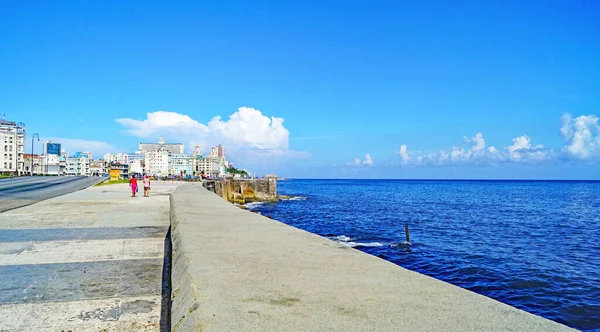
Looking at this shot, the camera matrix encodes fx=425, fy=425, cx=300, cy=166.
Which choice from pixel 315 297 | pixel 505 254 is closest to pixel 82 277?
pixel 315 297

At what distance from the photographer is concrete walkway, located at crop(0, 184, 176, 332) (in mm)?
4355

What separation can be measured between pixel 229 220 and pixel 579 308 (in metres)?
9.07

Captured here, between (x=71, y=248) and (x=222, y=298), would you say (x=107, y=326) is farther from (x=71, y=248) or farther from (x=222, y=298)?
(x=71, y=248)

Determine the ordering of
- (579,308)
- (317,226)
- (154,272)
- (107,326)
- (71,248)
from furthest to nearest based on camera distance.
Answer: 1. (317,226)
2. (579,308)
3. (71,248)
4. (154,272)
5. (107,326)

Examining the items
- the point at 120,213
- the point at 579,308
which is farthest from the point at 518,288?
the point at 120,213

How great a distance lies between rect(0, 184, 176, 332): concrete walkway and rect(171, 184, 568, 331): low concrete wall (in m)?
0.66

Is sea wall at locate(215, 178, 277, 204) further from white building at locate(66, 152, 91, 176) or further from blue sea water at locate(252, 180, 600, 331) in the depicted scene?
white building at locate(66, 152, 91, 176)

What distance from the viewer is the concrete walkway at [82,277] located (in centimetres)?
436

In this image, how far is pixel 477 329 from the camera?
2.74 metres

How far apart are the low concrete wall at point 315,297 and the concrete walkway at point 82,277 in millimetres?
661

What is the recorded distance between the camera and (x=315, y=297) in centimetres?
344

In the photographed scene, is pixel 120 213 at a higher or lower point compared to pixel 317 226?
higher

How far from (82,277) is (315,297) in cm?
405

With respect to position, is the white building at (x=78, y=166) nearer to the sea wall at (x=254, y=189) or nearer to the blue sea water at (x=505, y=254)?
the sea wall at (x=254, y=189)
